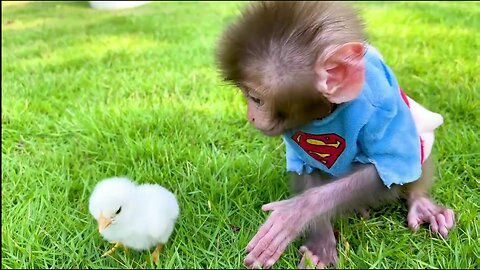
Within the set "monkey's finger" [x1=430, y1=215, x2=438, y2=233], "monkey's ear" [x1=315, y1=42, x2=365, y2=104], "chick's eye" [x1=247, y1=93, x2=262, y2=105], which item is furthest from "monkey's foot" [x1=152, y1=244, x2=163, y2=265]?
"monkey's finger" [x1=430, y1=215, x2=438, y2=233]

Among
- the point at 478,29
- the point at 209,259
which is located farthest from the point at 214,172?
the point at 478,29

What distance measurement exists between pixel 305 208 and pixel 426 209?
1.51 ft

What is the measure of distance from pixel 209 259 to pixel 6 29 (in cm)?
449

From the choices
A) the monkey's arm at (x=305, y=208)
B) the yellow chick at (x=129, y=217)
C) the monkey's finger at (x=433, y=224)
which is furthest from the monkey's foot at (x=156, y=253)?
the monkey's finger at (x=433, y=224)

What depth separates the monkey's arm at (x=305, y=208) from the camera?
1.61 m

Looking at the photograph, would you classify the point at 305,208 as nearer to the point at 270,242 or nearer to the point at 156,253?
the point at 270,242

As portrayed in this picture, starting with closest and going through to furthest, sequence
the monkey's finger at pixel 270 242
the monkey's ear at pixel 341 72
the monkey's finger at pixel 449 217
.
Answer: the monkey's ear at pixel 341 72, the monkey's finger at pixel 270 242, the monkey's finger at pixel 449 217

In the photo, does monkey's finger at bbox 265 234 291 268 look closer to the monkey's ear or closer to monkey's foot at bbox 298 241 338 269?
monkey's foot at bbox 298 241 338 269

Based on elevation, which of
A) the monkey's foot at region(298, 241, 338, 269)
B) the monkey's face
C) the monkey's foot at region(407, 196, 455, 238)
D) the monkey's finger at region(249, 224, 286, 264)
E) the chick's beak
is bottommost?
the monkey's foot at region(298, 241, 338, 269)

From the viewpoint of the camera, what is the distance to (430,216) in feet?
6.06

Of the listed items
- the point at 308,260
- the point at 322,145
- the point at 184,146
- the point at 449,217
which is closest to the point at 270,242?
the point at 308,260

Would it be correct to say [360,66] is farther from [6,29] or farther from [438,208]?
[6,29]

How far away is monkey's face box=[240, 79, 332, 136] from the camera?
5.05 ft

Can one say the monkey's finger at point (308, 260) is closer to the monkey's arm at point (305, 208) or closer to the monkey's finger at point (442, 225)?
the monkey's arm at point (305, 208)
